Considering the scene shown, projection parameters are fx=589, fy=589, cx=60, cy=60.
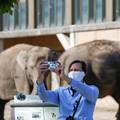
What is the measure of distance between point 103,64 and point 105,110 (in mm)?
5820

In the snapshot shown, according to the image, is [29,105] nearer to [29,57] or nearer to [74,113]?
[74,113]

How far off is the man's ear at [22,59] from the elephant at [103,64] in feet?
6.25

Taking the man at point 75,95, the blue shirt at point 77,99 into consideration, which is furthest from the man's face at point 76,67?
the blue shirt at point 77,99

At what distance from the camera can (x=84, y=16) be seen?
74.9 feet

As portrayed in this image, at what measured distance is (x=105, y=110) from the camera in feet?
52.2

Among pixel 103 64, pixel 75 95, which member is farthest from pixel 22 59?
pixel 75 95

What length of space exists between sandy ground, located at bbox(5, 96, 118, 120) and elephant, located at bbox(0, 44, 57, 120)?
65.1 inches

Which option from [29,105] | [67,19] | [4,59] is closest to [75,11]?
[67,19]

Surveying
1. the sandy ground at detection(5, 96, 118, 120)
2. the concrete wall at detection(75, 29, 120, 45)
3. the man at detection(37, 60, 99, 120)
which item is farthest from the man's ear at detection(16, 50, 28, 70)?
the man at detection(37, 60, 99, 120)

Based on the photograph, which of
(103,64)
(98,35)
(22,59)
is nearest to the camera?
(103,64)

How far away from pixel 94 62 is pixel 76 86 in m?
5.58

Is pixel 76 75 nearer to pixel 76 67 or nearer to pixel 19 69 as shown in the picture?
pixel 76 67

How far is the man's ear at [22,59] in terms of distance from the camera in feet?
40.4

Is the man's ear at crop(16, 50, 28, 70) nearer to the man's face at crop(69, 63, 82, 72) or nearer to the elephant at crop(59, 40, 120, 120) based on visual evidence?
the elephant at crop(59, 40, 120, 120)
